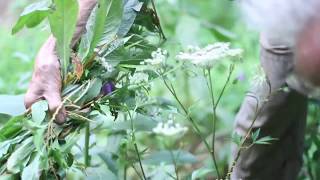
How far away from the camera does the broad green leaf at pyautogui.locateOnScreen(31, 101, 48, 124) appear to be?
1.54 m

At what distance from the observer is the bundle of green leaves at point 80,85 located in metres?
1.54

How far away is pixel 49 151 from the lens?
4.89 feet

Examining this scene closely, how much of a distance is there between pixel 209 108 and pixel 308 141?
2.56ft

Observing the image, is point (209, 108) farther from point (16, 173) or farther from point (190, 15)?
point (16, 173)

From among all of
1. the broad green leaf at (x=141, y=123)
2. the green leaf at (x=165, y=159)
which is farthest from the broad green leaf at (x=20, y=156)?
the green leaf at (x=165, y=159)

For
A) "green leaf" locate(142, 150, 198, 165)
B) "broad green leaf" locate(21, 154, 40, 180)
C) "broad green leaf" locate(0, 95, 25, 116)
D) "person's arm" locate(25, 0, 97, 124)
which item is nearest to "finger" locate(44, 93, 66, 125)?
"person's arm" locate(25, 0, 97, 124)

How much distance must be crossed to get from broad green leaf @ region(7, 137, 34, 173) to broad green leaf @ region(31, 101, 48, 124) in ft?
0.17

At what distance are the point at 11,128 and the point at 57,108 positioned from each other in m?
0.13

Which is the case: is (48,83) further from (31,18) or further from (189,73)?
(189,73)

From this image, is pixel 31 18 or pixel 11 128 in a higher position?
pixel 31 18

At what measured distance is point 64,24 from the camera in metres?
1.61

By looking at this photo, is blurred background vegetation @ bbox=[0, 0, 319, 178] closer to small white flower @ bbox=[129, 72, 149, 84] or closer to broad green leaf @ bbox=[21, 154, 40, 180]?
small white flower @ bbox=[129, 72, 149, 84]

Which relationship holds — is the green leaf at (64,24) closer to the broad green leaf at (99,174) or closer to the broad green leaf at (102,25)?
the broad green leaf at (102,25)

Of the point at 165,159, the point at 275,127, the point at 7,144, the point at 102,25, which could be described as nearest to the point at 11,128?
the point at 7,144
